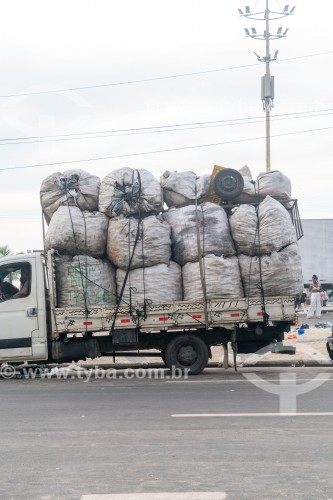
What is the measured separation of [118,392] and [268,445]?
461cm

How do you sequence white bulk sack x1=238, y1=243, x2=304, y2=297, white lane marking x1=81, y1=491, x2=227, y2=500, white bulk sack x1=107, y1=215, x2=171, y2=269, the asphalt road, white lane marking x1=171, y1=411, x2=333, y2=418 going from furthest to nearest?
white bulk sack x1=107, y1=215, x2=171, y2=269 < white bulk sack x1=238, y1=243, x2=304, y2=297 < white lane marking x1=171, y1=411, x2=333, y2=418 < the asphalt road < white lane marking x1=81, y1=491, x2=227, y2=500

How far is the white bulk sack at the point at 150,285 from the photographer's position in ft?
46.4

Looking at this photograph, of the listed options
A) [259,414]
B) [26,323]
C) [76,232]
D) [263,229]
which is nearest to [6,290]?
[26,323]

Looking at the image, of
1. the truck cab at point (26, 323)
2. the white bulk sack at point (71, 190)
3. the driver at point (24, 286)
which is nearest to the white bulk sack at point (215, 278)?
the white bulk sack at point (71, 190)

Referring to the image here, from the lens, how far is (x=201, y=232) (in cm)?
1414

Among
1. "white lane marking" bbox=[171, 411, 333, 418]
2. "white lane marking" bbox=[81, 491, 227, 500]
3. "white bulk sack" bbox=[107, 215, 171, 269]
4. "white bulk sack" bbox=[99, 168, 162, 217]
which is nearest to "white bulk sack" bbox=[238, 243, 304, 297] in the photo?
"white bulk sack" bbox=[107, 215, 171, 269]

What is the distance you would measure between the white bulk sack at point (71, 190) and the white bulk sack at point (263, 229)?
2.49 meters

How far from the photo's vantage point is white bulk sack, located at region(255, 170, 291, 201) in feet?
47.6

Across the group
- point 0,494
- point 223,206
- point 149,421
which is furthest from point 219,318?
point 0,494

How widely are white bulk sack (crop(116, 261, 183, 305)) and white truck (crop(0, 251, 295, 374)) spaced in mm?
137

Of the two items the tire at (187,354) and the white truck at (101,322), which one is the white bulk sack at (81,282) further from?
the tire at (187,354)

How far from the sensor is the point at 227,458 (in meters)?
7.57

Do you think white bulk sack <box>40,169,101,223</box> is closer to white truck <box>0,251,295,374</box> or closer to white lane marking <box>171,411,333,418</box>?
white truck <box>0,251,295,374</box>

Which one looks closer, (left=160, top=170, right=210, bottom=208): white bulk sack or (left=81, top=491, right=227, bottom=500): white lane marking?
(left=81, top=491, right=227, bottom=500): white lane marking
